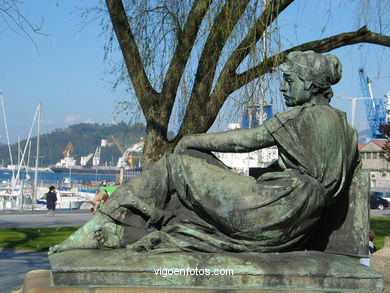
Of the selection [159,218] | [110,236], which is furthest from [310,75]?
[110,236]

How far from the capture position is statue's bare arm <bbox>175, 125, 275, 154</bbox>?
4.60m

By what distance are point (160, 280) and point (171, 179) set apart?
81 cm

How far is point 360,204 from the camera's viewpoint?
4.61 metres

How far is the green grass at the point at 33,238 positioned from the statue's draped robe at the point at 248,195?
30.9ft

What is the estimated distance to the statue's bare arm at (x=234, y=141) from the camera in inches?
181

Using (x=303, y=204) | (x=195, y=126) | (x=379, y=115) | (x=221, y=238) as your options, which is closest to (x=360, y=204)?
(x=303, y=204)

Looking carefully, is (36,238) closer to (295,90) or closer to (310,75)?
(295,90)

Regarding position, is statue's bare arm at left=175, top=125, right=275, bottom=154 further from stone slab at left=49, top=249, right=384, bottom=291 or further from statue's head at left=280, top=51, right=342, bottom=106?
stone slab at left=49, top=249, right=384, bottom=291

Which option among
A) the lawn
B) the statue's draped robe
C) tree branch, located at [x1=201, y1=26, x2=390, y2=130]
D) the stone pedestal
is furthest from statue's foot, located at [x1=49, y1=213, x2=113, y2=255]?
the lawn

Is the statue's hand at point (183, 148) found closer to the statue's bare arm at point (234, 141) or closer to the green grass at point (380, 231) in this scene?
the statue's bare arm at point (234, 141)

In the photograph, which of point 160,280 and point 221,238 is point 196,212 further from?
point 160,280

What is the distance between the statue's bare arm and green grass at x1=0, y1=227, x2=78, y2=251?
954cm

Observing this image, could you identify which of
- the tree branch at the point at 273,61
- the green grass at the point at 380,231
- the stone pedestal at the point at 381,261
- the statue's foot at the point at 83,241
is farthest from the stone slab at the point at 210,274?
the green grass at the point at 380,231

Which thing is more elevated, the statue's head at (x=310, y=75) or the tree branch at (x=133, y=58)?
the tree branch at (x=133, y=58)
